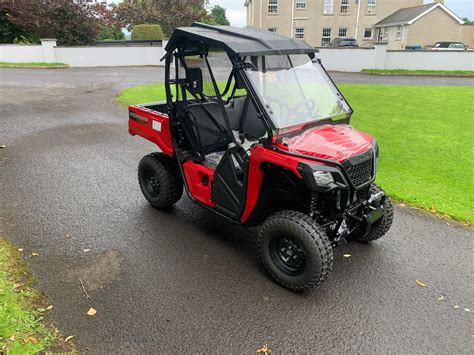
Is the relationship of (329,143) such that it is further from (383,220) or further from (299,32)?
(299,32)

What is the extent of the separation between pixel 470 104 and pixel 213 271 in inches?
444

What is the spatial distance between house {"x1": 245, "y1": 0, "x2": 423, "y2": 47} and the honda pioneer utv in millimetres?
36624

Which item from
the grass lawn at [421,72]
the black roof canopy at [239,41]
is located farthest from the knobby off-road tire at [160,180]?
the grass lawn at [421,72]

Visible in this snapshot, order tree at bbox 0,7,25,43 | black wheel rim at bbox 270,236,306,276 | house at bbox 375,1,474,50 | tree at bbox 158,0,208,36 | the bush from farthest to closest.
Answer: tree at bbox 158,0,208,36
house at bbox 375,1,474,50
the bush
tree at bbox 0,7,25,43
black wheel rim at bbox 270,236,306,276

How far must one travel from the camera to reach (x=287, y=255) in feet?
12.1

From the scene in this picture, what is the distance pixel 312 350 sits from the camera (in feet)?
9.75

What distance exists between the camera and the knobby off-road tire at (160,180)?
194 inches

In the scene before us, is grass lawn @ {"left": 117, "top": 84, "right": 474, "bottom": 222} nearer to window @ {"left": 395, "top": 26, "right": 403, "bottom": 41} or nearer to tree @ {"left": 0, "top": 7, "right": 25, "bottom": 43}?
tree @ {"left": 0, "top": 7, "right": 25, "bottom": 43}

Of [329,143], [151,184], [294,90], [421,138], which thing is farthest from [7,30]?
[329,143]

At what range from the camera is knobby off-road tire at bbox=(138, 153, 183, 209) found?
4.93m

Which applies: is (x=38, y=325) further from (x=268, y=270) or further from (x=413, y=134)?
(x=413, y=134)

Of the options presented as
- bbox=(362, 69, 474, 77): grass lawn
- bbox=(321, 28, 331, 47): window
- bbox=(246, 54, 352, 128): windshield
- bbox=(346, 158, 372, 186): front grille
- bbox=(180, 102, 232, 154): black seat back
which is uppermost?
bbox=(321, 28, 331, 47): window

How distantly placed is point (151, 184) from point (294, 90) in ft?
7.69

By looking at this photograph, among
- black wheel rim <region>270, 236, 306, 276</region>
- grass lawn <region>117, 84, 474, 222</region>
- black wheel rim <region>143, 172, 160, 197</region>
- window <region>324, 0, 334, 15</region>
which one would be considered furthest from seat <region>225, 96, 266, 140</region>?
window <region>324, 0, 334, 15</region>
